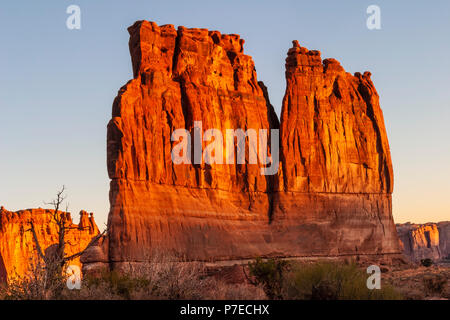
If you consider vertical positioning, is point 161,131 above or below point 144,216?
above

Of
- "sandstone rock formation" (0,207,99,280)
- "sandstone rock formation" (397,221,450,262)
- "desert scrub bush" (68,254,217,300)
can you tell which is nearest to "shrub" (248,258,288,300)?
"desert scrub bush" (68,254,217,300)

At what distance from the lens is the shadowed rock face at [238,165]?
45.8 metres

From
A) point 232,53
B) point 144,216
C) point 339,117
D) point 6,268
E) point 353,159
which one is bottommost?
point 6,268

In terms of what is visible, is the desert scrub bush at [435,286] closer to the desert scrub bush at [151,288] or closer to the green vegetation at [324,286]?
the green vegetation at [324,286]

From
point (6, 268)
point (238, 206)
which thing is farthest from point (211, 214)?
point (6, 268)

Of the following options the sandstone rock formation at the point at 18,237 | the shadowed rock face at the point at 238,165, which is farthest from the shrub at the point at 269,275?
the sandstone rock formation at the point at 18,237

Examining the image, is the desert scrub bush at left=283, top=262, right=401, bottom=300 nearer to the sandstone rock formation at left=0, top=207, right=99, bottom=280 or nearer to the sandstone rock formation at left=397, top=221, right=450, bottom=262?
the sandstone rock formation at left=0, top=207, right=99, bottom=280

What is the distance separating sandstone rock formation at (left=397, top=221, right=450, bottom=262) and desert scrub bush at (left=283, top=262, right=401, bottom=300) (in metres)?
110

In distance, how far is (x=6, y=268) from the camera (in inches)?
3206

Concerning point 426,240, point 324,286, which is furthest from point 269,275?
point 426,240

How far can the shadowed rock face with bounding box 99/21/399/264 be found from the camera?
4581 centimetres
